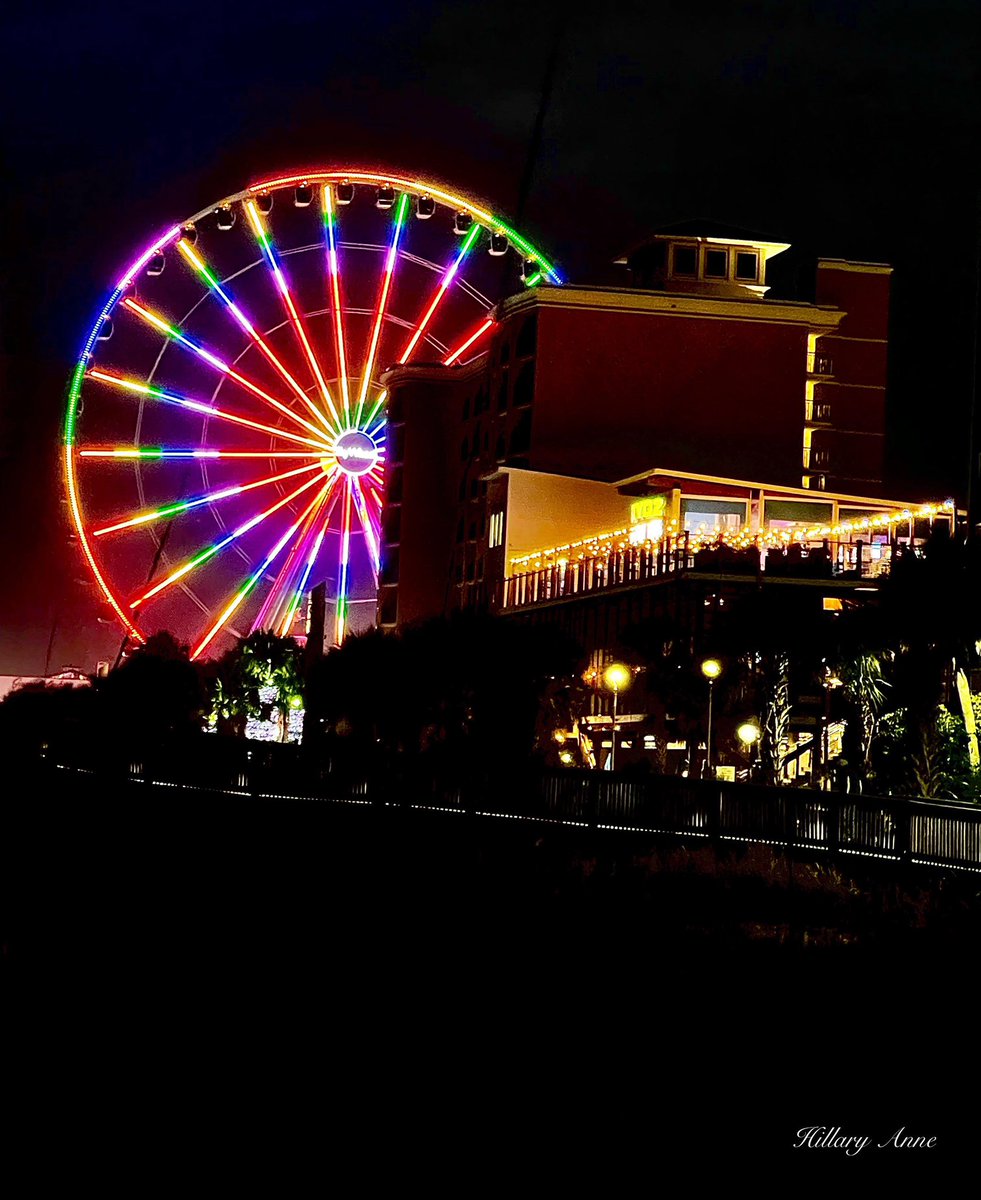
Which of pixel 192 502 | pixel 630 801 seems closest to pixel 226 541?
pixel 192 502

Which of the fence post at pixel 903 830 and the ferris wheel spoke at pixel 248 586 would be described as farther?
the ferris wheel spoke at pixel 248 586

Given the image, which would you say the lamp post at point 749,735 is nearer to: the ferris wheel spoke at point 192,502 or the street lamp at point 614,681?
the street lamp at point 614,681

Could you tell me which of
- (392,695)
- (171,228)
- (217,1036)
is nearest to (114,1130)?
(217,1036)

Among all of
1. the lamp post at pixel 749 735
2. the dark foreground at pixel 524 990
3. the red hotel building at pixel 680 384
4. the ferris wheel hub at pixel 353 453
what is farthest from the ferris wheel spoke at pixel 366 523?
the dark foreground at pixel 524 990

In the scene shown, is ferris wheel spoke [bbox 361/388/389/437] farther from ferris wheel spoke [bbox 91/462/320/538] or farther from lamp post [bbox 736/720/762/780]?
lamp post [bbox 736/720/762/780]

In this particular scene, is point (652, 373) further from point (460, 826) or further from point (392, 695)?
point (460, 826)

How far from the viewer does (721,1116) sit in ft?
54.6

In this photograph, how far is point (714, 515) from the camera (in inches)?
2327

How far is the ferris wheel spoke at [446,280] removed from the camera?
206 feet

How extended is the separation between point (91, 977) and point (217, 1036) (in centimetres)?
397

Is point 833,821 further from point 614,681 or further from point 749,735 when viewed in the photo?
point 614,681

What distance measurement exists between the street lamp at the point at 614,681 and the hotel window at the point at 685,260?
17.9 metres

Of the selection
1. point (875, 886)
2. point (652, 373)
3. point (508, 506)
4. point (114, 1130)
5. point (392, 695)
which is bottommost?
point (114, 1130)

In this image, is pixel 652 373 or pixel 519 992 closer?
pixel 519 992
